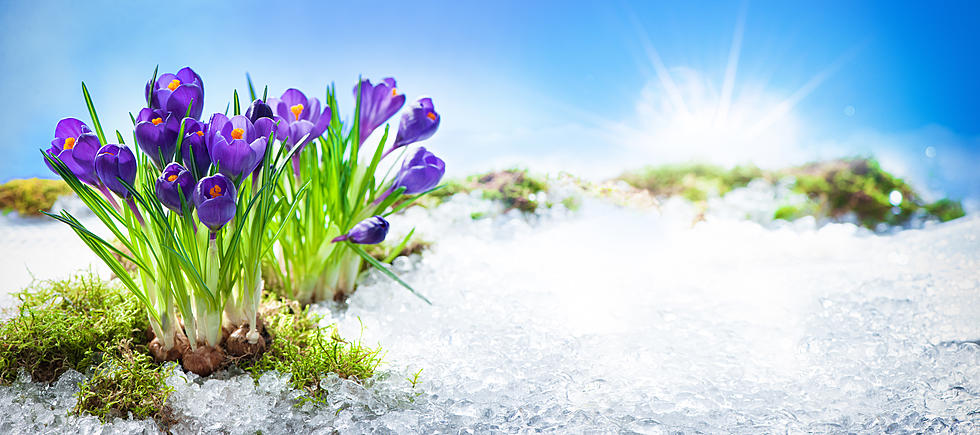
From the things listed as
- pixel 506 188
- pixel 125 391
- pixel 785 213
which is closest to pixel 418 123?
pixel 125 391

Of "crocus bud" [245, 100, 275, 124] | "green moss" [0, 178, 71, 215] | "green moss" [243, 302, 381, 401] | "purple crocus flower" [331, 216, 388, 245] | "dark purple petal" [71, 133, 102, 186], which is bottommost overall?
"green moss" [243, 302, 381, 401]

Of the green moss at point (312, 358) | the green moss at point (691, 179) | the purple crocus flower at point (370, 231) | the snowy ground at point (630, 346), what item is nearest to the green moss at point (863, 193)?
the green moss at point (691, 179)

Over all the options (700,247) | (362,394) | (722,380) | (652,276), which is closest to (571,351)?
(722,380)

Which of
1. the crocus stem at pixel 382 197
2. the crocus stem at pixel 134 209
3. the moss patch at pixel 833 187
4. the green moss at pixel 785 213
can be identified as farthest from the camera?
the moss patch at pixel 833 187

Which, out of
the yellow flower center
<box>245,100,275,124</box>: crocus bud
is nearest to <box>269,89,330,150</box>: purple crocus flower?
the yellow flower center

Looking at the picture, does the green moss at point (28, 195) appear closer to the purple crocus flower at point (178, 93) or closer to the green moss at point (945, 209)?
the purple crocus flower at point (178, 93)

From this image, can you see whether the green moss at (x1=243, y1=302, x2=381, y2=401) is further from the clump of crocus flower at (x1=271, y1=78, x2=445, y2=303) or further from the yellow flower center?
the yellow flower center

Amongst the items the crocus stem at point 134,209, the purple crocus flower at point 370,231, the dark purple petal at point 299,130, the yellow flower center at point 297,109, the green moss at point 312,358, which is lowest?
the green moss at point 312,358
